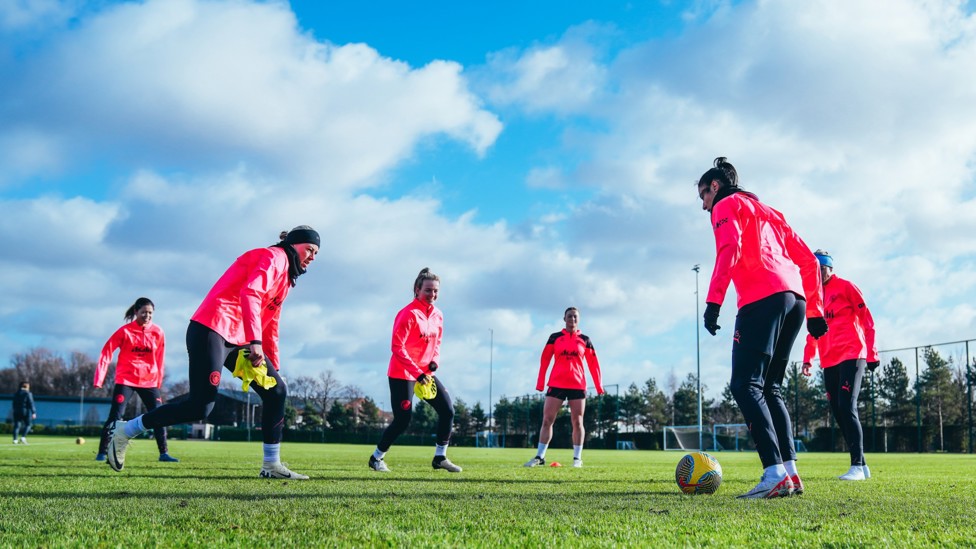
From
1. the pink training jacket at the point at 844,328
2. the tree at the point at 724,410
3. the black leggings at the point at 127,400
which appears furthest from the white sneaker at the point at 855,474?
the tree at the point at 724,410

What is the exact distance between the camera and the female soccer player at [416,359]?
8625mm

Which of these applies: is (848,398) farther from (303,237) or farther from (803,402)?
(803,402)

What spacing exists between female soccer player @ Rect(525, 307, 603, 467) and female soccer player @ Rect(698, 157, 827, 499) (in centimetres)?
572

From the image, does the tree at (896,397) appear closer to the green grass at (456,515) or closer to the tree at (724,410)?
the green grass at (456,515)

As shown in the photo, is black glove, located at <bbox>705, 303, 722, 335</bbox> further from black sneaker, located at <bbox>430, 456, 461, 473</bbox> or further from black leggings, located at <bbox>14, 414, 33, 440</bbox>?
black leggings, located at <bbox>14, 414, 33, 440</bbox>

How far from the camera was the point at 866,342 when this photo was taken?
834 centimetres

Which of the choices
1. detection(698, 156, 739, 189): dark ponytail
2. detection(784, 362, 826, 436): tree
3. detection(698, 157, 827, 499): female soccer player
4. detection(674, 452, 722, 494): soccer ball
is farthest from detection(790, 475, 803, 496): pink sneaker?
detection(784, 362, 826, 436): tree

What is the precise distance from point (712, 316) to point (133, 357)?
823 centimetres

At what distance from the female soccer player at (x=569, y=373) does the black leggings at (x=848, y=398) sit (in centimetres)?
348

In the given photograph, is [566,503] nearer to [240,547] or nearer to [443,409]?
[240,547]

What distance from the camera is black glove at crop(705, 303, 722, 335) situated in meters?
4.91

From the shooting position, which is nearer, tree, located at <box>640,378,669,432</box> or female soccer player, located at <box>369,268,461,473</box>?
female soccer player, located at <box>369,268,461,473</box>

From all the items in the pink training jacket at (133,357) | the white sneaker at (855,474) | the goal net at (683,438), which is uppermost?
the pink training jacket at (133,357)

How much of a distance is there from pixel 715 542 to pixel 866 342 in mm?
6152
